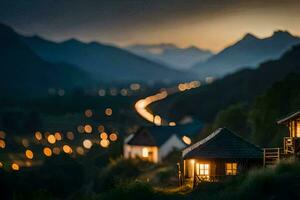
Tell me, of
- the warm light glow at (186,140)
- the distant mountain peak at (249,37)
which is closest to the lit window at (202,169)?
the warm light glow at (186,140)

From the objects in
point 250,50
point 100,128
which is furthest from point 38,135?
point 250,50

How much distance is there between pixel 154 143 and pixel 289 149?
3451 cm

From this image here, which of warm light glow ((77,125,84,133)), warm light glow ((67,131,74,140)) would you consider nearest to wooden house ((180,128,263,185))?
warm light glow ((67,131,74,140))

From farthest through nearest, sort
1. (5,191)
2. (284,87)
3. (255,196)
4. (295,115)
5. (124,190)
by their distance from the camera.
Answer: (284,87), (5,191), (295,115), (124,190), (255,196)

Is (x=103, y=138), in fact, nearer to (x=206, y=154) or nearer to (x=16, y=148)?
(x=16, y=148)

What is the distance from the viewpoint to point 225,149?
38.2m

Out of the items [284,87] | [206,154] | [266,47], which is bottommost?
[206,154]

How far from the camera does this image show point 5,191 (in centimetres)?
5578

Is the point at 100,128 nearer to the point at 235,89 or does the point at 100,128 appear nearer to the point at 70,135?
the point at 70,135

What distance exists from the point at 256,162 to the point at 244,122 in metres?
31.4

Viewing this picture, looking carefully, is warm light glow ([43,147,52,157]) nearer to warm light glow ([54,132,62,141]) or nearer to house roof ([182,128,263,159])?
warm light glow ([54,132,62,141])

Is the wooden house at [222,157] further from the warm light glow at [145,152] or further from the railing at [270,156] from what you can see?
the warm light glow at [145,152]

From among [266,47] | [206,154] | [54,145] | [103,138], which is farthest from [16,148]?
[206,154]

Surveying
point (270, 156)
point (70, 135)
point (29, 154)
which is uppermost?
point (70, 135)
